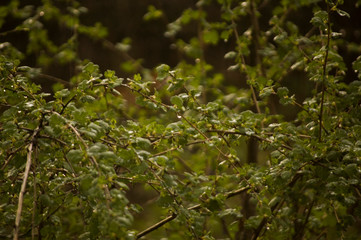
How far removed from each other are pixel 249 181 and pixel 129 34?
4932 mm

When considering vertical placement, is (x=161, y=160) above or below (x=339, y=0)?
below

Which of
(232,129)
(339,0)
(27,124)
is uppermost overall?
(339,0)

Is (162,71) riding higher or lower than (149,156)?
higher

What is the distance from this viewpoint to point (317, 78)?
1925 millimetres

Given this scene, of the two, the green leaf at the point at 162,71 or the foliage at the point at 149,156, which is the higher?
the green leaf at the point at 162,71

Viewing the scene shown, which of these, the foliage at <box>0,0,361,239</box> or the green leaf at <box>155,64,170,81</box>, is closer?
the foliage at <box>0,0,361,239</box>

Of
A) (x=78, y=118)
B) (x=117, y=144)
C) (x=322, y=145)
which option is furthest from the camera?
(x=322, y=145)

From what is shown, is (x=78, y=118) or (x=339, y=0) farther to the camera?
(x=339, y=0)

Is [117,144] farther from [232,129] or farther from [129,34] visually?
[129,34]

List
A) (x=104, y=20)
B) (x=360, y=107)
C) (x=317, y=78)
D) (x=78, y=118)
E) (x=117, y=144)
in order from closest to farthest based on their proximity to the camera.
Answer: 1. (x=78, y=118)
2. (x=117, y=144)
3. (x=317, y=78)
4. (x=360, y=107)
5. (x=104, y=20)

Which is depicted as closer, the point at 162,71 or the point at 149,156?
the point at 149,156

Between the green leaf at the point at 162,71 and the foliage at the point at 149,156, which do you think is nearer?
the foliage at the point at 149,156

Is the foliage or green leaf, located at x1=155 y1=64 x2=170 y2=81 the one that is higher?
green leaf, located at x1=155 y1=64 x2=170 y2=81

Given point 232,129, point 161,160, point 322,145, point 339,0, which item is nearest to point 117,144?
point 161,160
